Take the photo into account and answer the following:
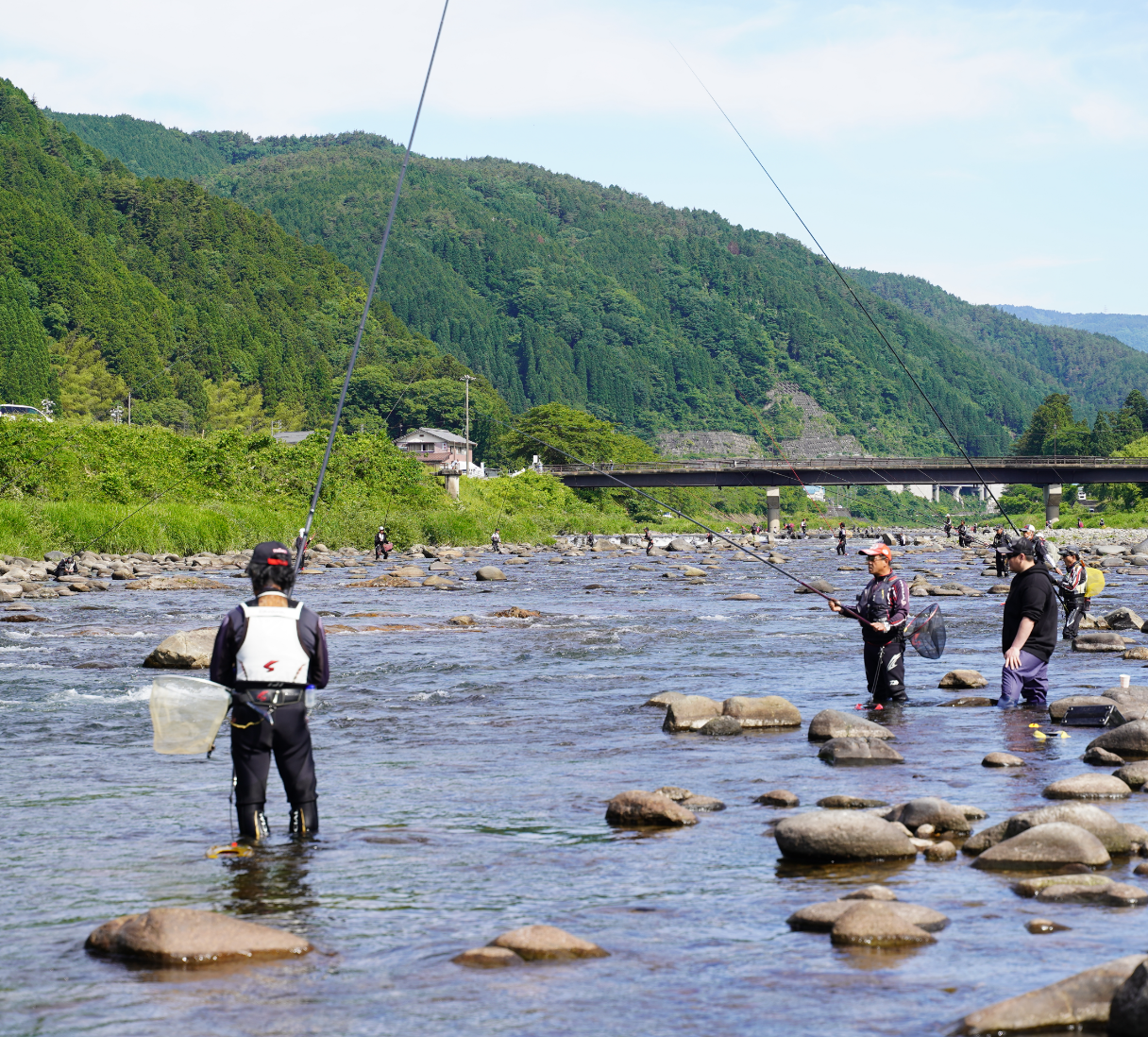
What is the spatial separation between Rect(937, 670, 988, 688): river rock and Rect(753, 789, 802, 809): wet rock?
5.87m

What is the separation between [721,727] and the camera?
36.6 feet

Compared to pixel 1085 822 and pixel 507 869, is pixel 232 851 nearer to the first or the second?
pixel 507 869

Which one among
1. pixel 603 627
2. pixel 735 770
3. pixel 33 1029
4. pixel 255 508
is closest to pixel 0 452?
Result: pixel 255 508

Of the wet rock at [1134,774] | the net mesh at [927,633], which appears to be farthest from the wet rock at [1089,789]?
the net mesh at [927,633]

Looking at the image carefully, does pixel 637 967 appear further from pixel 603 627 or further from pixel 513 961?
pixel 603 627

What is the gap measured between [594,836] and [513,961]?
7.18 feet

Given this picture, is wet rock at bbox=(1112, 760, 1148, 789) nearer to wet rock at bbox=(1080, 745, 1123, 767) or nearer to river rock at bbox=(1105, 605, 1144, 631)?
wet rock at bbox=(1080, 745, 1123, 767)

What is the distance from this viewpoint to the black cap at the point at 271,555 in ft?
23.0

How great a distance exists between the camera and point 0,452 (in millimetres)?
43188

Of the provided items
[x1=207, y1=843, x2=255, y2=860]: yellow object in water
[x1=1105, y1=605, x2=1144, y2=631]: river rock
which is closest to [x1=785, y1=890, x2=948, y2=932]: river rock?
[x1=207, y1=843, x2=255, y2=860]: yellow object in water

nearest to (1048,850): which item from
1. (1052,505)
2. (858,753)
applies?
(858,753)

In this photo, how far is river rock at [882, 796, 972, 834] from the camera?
735cm

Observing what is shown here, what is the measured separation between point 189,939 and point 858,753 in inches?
218

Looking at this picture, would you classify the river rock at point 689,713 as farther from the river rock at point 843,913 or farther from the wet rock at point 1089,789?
the river rock at point 843,913
